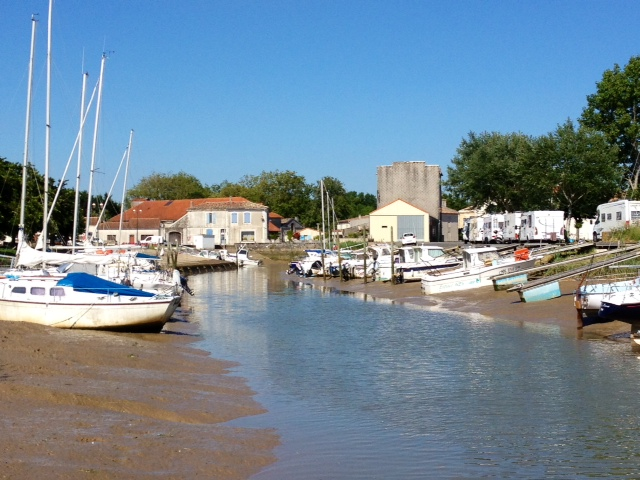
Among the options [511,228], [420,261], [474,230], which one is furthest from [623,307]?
[474,230]

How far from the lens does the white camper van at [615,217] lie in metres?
50.7

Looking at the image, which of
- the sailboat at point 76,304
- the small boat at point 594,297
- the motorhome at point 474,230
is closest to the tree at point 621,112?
the motorhome at point 474,230

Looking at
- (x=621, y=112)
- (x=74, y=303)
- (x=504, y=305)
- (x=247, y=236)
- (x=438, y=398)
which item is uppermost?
(x=621, y=112)

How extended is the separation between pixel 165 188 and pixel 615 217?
128 m

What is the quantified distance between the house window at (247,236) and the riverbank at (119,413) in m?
96.5

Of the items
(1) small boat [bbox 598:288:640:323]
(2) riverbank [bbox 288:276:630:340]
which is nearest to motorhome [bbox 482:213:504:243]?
(2) riverbank [bbox 288:276:630:340]

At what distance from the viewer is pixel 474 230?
80.8 meters

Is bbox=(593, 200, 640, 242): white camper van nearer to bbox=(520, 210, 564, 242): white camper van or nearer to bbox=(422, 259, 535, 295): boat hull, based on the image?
bbox=(520, 210, 564, 242): white camper van

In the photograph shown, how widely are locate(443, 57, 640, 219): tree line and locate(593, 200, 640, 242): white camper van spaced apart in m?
16.2

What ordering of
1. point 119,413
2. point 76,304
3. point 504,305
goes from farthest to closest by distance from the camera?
point 504,305 < point 76,304 < point 119,413

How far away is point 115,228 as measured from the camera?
119125 millimetres

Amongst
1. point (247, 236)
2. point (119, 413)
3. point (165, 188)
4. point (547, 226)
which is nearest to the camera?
point (119, 413)

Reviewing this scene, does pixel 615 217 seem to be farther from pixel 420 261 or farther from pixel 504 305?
pixel 504 305

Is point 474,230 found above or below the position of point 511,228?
above
